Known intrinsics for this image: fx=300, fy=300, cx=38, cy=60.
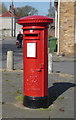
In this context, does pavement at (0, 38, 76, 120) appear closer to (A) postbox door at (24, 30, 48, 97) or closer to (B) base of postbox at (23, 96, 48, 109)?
(B) base of postbox at (23, 96, 48, 109)

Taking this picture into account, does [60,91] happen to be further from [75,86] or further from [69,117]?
[69,117]

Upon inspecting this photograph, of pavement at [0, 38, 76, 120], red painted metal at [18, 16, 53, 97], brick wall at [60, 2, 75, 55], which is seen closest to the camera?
pavement at [0, 38, 76, 120]

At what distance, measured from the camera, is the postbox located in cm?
660

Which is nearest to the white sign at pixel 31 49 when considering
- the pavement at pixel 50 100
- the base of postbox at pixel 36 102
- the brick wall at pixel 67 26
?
the base of postbox at pixel 36 102

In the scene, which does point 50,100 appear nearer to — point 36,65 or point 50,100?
point 50,100

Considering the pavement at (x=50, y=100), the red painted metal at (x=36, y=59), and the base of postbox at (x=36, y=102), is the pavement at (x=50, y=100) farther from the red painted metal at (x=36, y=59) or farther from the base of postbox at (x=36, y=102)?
the red painted metal at (x=36, y=59)

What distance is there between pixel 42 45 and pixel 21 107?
145cm

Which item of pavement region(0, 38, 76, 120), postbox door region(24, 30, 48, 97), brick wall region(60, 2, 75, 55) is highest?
brick wall region(60, 2, 75, 55)

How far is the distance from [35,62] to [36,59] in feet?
0.23

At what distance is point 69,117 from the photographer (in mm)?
5977

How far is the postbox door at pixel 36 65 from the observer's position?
664 centimetres

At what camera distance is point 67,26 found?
20.7 m

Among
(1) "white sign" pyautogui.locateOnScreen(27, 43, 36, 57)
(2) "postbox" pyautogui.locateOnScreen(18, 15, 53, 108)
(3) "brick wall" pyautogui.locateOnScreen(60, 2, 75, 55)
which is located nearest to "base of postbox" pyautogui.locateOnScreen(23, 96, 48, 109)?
(2) "postbox" pyautogui.locateOnScreen(18, 15, 53, 108)

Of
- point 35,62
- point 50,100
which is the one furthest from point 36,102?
point 35,62
